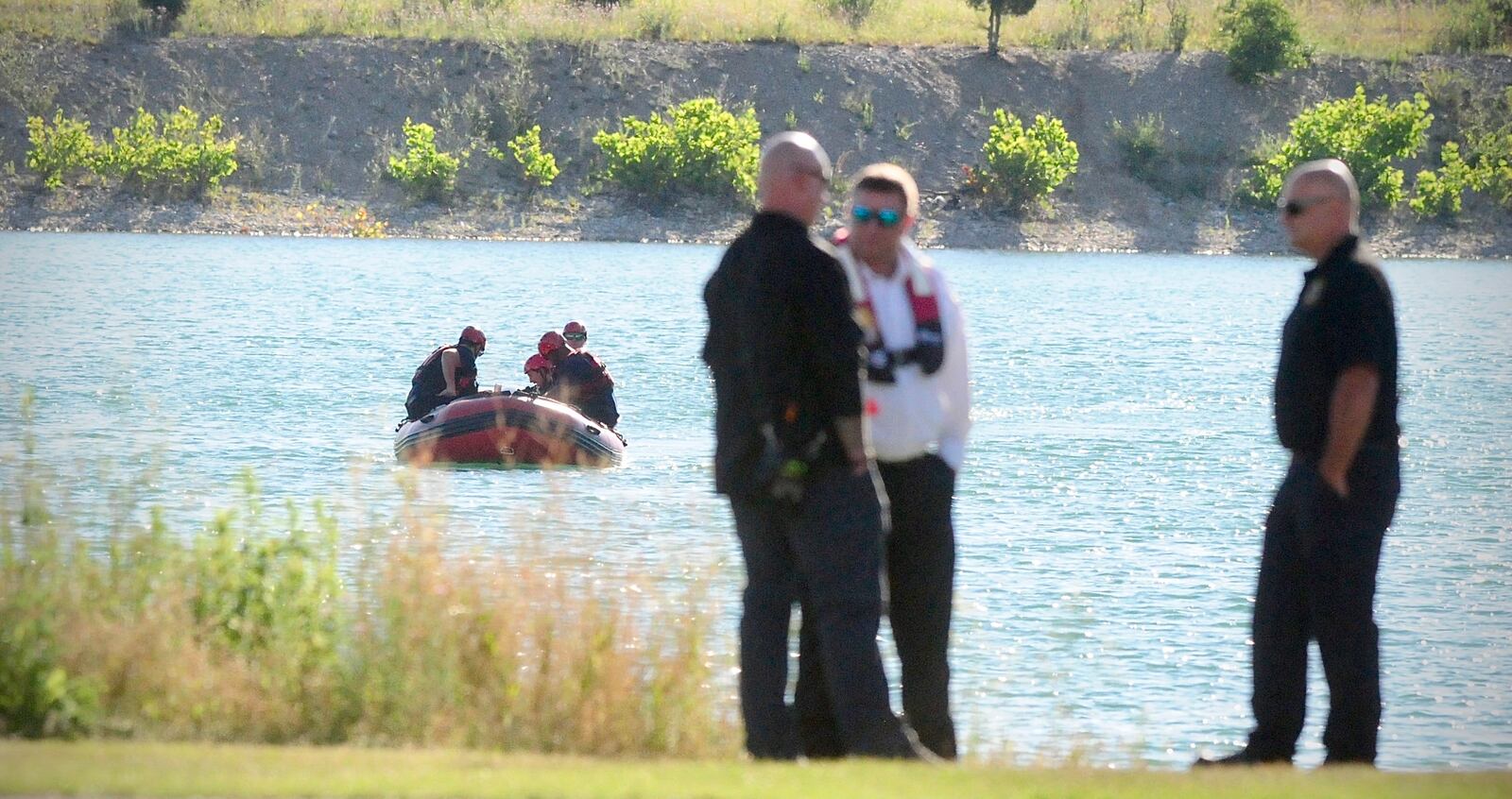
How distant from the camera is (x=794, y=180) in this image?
23.2ft

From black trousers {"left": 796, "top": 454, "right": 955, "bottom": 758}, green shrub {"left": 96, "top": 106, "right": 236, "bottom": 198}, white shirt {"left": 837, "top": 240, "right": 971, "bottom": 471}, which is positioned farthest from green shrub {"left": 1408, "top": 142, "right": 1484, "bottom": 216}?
white shirt {"left": 837, "top": 240, "right": 971, "bottom": 471}

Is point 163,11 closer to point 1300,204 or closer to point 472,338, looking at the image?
point 472,338

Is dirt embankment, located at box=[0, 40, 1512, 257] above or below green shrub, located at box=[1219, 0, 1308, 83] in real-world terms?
below

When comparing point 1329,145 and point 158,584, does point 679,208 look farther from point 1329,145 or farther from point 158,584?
point 158,584

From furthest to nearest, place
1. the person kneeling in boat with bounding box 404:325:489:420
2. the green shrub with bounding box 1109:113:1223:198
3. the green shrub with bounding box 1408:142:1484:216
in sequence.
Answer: the green shrub with bounding box 1109:113:1223:198 < the green shrub with bounding box 1408:142:1484:216 < the person kneeling in boat with bounding box 404:325:489:420

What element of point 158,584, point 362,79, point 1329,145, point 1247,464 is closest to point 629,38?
point 362,79

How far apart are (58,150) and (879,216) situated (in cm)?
6392

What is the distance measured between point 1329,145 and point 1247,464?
5221 cm

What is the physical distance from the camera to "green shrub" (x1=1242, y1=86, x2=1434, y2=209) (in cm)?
7306

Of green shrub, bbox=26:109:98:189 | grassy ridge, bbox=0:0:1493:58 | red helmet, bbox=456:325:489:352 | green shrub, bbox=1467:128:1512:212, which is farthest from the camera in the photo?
grassy ridge, bbox=0:0:1493:58

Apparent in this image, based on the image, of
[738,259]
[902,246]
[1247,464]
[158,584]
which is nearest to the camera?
[738,259]

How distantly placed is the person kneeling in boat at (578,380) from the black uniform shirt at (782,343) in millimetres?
13160

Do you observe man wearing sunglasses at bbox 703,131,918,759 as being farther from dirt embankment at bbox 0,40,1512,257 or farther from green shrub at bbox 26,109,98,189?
green shrub at bbox 26,109,98,189

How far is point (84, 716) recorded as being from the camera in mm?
7254
